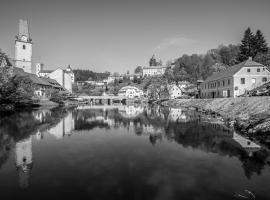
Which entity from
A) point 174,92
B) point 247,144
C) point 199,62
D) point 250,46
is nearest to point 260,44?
point 250,46

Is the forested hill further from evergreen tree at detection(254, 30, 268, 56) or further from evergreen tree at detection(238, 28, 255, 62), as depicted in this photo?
evergreen tree at detection(238, 28, 255, 62)

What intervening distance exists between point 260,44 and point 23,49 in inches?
3937

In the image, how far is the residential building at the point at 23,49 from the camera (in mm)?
96875

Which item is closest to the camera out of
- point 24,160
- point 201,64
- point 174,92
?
point 24,160

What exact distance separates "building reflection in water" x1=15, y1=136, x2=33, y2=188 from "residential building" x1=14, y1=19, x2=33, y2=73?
9162 centimetres

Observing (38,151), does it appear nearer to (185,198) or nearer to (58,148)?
(58,148)

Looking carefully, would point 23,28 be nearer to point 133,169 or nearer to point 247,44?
point 247,44

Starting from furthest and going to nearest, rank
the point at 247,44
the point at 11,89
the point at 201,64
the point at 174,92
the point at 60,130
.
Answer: the point at 201,64 → the point at 174,92 → the point at 247,44 → the point at 11,89 → the point at 60,130

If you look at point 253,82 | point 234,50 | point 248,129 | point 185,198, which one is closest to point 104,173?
point 185,198

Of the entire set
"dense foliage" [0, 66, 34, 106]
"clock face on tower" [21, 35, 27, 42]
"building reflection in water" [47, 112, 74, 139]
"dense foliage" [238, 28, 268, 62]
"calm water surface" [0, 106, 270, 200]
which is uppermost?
"clock face on tower" [21, 35, 27, 42]

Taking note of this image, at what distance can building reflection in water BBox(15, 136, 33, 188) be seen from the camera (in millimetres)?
9945

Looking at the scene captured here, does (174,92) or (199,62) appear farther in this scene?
(199,62)

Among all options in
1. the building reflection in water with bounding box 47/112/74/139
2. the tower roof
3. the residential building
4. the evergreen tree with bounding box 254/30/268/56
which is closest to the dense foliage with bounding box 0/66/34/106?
the building reflection in water with bounding box 47/112/74/139

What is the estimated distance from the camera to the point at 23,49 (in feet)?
322
